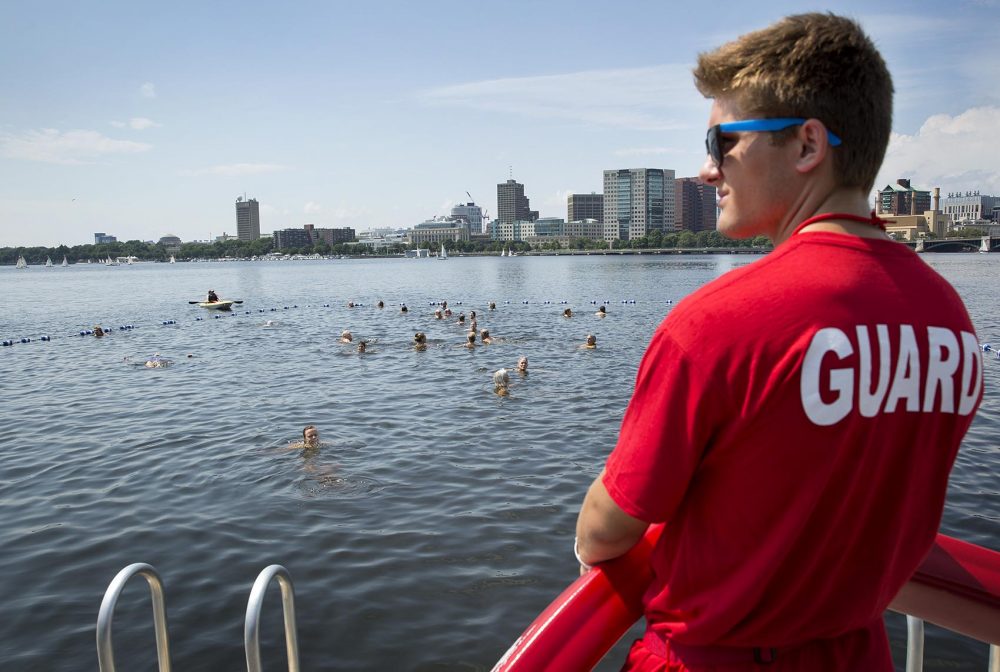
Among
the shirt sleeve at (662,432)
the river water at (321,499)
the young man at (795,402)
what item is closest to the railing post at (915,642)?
the young man at (795,402)

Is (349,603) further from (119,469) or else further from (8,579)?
(119,469)

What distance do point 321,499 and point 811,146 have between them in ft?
35.7

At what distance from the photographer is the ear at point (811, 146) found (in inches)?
67.9

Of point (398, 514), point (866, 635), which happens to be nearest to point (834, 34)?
point (866, 635)

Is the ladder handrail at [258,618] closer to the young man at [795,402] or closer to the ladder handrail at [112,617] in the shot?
the ladder handrail at [112,617]

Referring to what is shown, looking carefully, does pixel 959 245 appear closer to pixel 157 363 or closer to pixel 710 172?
pixel 157 363

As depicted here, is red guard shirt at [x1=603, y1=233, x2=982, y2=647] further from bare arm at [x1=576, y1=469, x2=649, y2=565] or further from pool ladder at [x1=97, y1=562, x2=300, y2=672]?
pool ladder at [x1=97, y1=562, x2=300, y2=672]

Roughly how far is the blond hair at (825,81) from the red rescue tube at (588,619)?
1.13m

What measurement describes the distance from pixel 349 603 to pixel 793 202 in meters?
7.88

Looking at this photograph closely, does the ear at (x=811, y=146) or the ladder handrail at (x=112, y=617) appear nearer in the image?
the ear at (x=811, y=146)

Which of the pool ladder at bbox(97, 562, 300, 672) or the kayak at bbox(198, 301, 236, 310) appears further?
the kayak at bbox(198, 301, 236, 310)

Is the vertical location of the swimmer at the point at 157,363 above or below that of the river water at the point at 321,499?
above

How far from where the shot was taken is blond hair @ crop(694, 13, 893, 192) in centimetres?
171

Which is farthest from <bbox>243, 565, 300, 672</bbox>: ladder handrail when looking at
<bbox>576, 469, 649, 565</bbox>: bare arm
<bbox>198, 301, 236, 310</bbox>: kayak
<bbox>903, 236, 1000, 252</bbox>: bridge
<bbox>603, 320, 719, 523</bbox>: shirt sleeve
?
<bbox>903, 236, 1000, 252</bbox>: bridge
